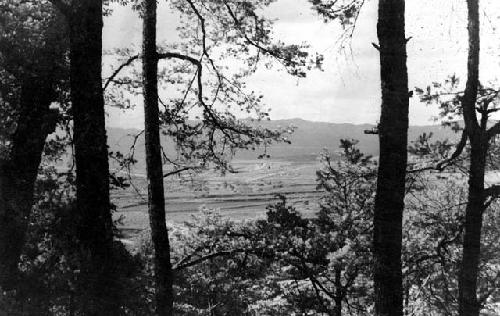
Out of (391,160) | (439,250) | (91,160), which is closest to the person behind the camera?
(391,160)

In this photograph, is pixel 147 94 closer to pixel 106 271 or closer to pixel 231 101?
pixel 231 101

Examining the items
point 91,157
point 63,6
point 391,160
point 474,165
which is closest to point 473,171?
point 474,165

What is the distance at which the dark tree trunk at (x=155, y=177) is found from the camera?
25.2 feet

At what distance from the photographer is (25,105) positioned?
8297mm

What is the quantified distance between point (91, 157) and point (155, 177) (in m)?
2.81

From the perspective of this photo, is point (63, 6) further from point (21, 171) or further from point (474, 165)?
point (474, 165)

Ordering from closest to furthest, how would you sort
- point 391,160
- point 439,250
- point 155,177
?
1. point 391,160
2. point 155,177
3. point 439,250

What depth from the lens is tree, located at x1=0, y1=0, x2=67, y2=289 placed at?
7742mm

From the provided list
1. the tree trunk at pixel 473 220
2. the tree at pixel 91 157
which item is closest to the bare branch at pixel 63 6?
the tree at pixel 91 157

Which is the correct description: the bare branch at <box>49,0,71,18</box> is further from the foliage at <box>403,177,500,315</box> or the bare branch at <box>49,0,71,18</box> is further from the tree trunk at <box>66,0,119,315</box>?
the foliage at <box>403,177,500,315</box>

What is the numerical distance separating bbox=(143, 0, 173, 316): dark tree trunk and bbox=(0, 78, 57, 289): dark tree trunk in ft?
6.48

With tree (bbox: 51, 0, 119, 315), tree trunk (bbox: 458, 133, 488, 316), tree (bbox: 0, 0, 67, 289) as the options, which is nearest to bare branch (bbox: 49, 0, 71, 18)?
tree (bbox: 51, 0, 119, 315)

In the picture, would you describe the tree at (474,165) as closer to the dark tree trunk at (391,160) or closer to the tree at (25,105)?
the dark tree trunk at (391,160)

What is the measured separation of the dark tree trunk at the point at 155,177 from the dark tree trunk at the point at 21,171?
198 centimetres
